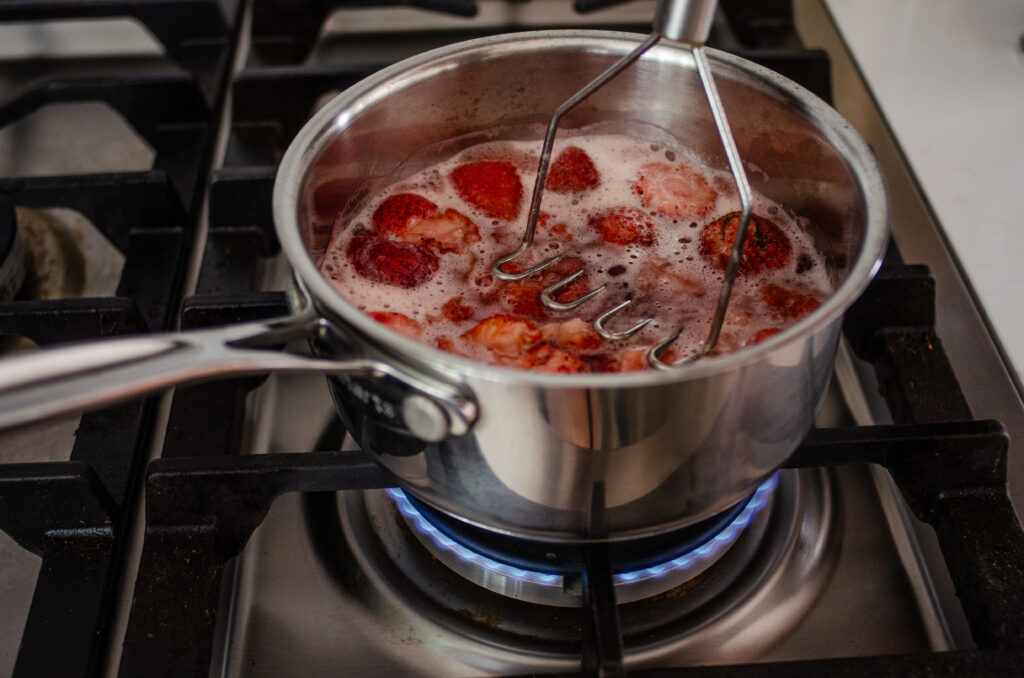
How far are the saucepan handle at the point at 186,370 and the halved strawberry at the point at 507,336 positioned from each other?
124mm

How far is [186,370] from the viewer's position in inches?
16.3

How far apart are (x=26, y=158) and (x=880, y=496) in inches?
35.3

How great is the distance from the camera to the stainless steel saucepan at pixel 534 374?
16.7 inches

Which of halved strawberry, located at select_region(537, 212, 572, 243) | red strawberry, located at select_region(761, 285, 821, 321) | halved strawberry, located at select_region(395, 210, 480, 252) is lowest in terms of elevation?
red strawberry, located at select_region(761, 285, 821, 321)

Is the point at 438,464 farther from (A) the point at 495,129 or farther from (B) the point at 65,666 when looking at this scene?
(A) the point at 495,129

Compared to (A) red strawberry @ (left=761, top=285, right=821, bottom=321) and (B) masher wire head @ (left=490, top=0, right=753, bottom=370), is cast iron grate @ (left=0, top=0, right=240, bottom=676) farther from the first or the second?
(A) red strawberry @ (left=761, top=285, right=821, bottom=321)

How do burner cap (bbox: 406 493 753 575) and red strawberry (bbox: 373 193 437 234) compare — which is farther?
red strawberry (bbox: 373 193 437 234)

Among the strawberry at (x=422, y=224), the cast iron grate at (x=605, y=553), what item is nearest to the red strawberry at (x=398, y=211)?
the strawberry at (x=422, y=224)

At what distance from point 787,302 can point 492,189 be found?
254mm

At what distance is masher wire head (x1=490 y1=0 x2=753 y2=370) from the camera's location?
1.69 ft

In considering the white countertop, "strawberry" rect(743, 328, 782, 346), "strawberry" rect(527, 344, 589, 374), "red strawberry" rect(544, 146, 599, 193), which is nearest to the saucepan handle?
"strawberry" rect(527, 344, 589, 374)

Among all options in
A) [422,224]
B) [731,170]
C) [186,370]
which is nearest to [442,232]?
[422,224]

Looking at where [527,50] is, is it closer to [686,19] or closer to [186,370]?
[686,19]

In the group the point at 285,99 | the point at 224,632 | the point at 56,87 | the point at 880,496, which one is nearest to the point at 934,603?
the point at 880,496
